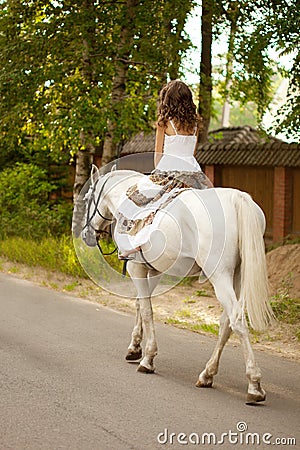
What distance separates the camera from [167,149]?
23.6 ft

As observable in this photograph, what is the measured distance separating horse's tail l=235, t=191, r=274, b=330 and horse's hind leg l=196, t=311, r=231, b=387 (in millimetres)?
398

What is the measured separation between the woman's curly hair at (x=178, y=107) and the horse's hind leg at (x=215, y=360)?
5.83ft

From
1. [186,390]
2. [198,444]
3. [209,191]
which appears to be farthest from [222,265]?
[198,444]

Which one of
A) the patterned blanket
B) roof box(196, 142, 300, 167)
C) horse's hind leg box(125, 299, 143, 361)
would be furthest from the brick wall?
the patterned blanket

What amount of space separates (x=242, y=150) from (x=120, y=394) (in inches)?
531

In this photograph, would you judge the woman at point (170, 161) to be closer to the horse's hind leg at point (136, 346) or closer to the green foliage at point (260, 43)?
the horse's hind leg at point (136, 346)

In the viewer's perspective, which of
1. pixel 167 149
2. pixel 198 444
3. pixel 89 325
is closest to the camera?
pixel 198 444

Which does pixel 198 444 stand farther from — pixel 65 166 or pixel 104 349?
pixel 65 166

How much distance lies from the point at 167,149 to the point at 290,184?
11.6 metres

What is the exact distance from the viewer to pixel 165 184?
23.5ft

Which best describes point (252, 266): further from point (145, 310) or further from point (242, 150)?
point (242, 150)

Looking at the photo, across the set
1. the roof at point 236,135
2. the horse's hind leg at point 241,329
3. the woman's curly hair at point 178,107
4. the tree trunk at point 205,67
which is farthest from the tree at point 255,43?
the horse's hind leg at point 241,329

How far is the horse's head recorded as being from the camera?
26.7 ft

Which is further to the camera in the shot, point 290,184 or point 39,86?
point 290,184
